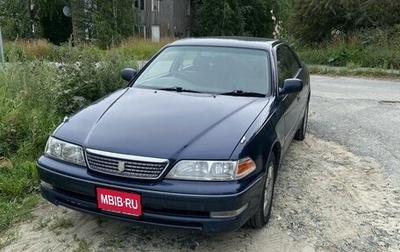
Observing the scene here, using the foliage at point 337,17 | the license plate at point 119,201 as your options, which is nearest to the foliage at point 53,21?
the foliage at point 337,17

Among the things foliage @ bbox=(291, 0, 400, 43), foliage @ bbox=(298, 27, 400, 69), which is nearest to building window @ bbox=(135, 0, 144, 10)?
foliage @ bbox=(291, 0, 400, 43)

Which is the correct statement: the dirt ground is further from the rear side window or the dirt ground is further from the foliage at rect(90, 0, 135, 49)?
the foliage at rect(90, 0, 135, 49)

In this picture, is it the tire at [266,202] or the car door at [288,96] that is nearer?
the tire at [266,202]

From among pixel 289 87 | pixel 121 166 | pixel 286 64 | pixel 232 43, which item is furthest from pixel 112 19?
pixel 121 166

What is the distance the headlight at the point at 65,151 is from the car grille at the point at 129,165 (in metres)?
0.17

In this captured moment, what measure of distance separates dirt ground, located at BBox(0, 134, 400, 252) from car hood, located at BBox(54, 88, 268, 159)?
0.72m

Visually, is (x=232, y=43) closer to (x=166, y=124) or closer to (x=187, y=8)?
(x=166, y=124)

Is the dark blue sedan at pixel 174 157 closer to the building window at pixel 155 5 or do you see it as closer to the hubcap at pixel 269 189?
the hubcap at pixel 269 189

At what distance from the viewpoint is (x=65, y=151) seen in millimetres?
2977

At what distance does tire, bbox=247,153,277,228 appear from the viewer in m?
3.16

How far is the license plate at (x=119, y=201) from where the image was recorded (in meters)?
2.71

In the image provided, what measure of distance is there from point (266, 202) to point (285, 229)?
28cm

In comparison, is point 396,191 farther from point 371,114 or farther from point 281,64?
point 371,114

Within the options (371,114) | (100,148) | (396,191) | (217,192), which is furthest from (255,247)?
(371,114)
